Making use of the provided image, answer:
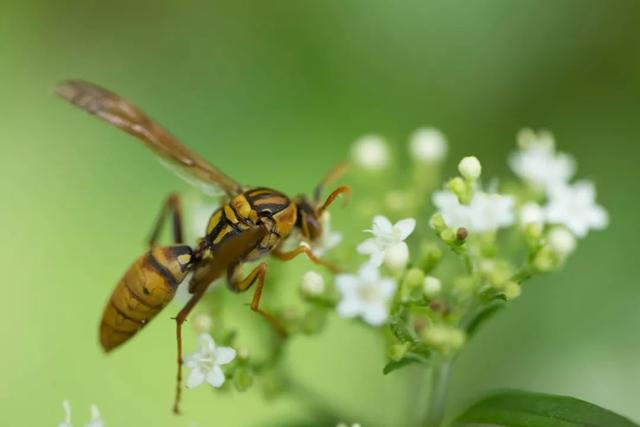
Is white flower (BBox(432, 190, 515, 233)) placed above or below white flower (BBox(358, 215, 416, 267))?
above

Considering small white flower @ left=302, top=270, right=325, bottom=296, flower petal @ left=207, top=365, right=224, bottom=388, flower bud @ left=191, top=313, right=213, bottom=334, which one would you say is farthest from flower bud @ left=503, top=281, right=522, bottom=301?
flower bud @ left=191, top=313, right=213, bottom=334

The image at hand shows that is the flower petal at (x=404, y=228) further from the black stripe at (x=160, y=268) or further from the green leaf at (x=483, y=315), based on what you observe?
the black stripe at (x=160, y=268)

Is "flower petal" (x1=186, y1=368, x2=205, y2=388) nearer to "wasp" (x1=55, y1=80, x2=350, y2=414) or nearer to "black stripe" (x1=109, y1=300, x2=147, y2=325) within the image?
"wasp" (x1=55, y1=80, x2=350, y2=414)

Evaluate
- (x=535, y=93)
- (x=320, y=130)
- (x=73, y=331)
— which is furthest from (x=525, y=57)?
(x=73, y=331)

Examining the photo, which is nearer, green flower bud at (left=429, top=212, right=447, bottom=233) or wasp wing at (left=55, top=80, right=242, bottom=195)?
green flower bud at (left=429, top=212, right=447, bottom=233)

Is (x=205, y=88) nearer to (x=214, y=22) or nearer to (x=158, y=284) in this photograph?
(x=214, y=22)

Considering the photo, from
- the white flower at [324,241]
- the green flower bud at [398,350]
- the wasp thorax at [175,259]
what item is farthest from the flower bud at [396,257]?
the wasp thorax at [175,259]

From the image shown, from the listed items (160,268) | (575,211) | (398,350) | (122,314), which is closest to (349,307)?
(398,350)
